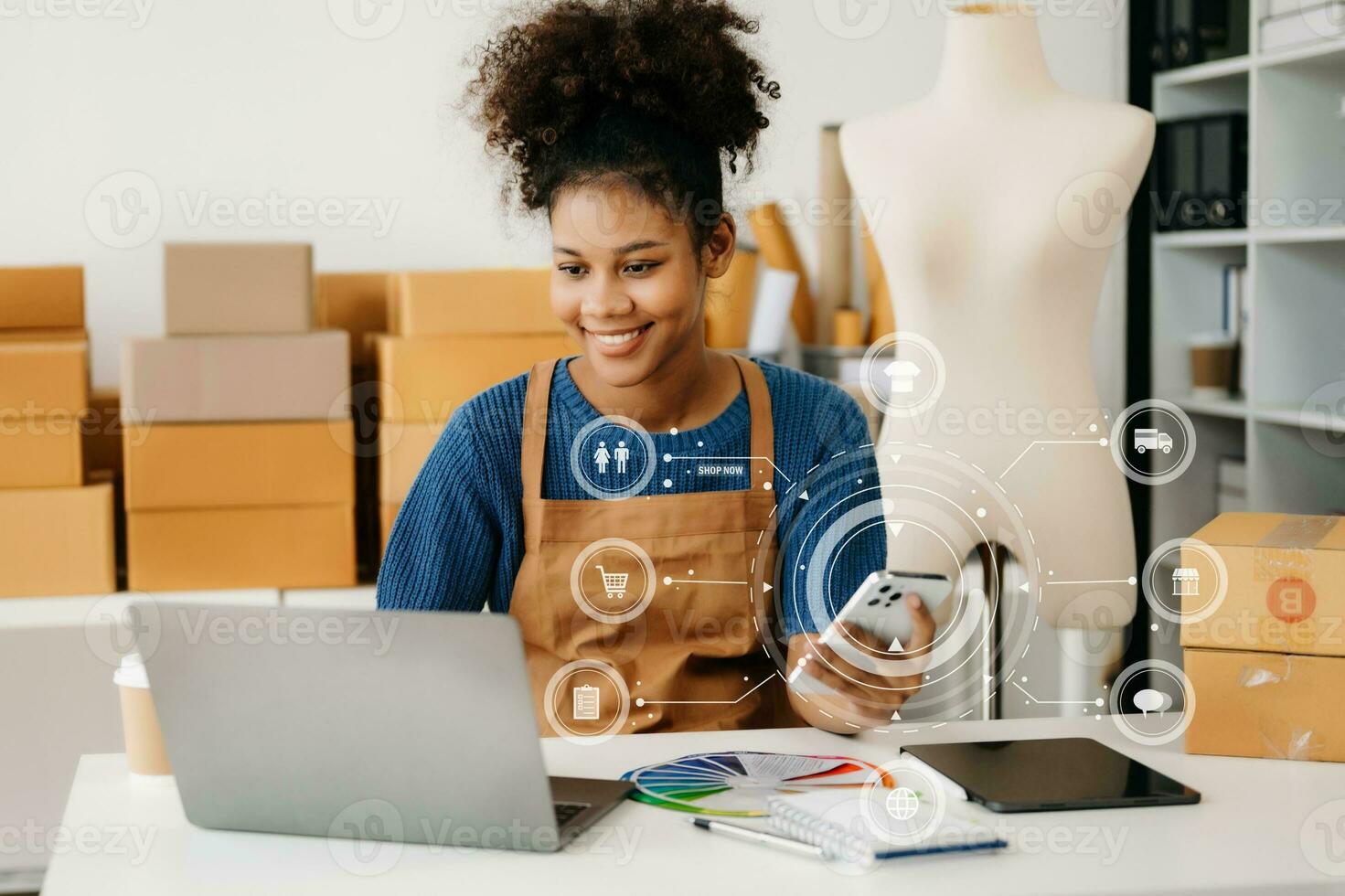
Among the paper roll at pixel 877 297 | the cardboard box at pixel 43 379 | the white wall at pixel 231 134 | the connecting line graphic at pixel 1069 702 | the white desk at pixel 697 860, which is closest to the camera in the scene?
the white desk at pixel 697 860

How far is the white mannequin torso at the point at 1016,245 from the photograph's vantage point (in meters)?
1.62

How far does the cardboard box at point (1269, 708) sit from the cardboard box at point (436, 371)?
4.17 ft

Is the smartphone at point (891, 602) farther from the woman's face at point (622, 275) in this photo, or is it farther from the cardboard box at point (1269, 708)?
the woman's face at point (622, 275)

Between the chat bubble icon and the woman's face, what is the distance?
540mm

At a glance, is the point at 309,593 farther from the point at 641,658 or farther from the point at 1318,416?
the point at 1318,416

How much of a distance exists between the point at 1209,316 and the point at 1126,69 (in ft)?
1.71

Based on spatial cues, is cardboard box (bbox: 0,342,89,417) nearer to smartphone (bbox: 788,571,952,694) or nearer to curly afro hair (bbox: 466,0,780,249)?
curly afro hair (bbox: 466,0,780,249)

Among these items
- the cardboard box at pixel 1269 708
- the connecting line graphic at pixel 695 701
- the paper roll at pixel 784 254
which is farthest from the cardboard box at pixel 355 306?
the cardboard box at pixel 1269 708

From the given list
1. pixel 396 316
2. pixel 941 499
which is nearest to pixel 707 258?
pixel 941 499

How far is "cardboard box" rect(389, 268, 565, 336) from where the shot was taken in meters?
2.16

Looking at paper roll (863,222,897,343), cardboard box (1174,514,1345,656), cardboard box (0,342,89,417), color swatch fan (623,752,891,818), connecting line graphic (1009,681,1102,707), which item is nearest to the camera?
color swatch fan (623,752,891,818)

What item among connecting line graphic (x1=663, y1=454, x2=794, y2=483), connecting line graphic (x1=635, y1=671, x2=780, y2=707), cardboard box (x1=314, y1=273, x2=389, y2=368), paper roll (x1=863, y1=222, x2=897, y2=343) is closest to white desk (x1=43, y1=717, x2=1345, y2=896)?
connecting line graphic (x1=635, y1=671, x2=780, y2=707)

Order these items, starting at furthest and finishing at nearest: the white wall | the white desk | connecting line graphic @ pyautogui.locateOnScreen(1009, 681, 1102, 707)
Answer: the white wall
connecting line graphic @ pyautogui.locateOnScreen(1009, 681, 1102, 707)
the white desk

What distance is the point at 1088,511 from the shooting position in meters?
1.60
